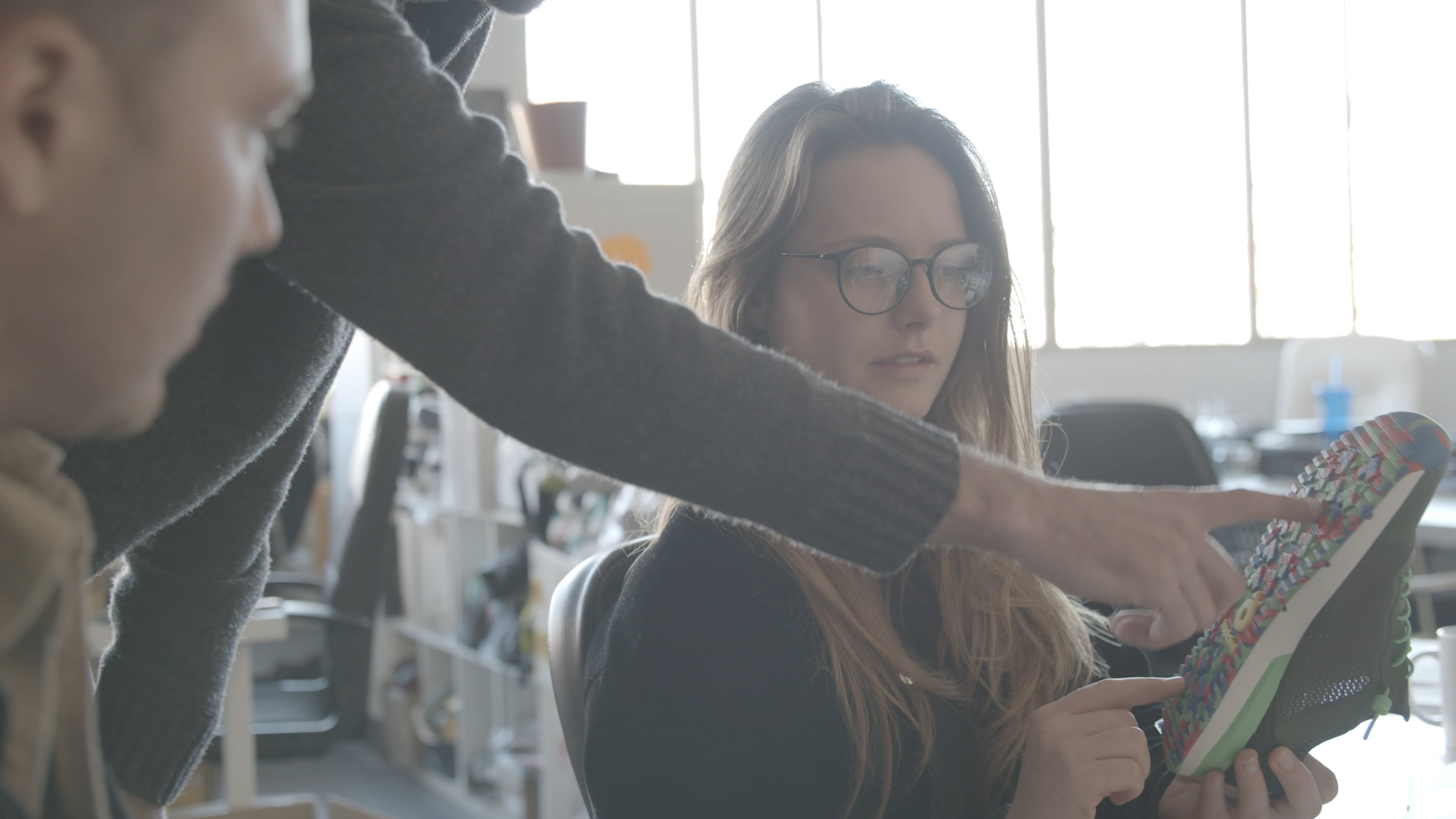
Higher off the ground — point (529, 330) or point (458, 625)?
point (529, 330)

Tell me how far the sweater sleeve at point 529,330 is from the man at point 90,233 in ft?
0.64

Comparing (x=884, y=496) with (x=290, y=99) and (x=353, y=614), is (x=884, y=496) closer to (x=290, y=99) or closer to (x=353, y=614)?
(x=290, y=99)

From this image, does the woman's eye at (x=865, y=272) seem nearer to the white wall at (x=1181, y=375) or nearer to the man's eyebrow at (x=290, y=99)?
the man's eyebrow at (x=290, y=99)

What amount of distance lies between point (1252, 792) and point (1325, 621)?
0.51 ft

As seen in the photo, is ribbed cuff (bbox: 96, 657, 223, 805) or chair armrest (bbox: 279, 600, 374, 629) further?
chair armrest (bbox: 279, 600, 374, 629)

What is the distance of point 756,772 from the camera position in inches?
38.3

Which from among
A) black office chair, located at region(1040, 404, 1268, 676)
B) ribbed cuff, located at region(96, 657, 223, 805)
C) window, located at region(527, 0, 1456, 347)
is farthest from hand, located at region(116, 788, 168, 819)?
window, located at region(527, 0, 1456, 347)

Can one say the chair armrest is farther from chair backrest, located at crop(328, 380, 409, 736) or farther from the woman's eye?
the woman's eye

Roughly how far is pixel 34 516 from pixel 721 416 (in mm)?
326

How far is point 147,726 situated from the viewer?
939 millimetres

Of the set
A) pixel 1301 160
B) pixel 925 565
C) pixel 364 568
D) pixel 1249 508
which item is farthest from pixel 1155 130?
pixel 1249 508

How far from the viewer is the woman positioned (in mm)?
948

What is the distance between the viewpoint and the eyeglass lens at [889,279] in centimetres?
119

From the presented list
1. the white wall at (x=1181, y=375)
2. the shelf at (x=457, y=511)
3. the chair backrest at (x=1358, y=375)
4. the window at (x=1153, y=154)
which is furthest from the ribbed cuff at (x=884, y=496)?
the window at (x=1153, y=154)
